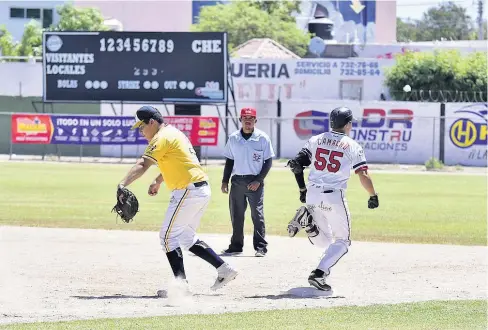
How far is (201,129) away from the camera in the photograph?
40.2m

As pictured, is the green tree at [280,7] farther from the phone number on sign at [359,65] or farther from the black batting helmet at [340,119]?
the black batting helmet at [340,119]

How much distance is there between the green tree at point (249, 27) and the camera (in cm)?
7425

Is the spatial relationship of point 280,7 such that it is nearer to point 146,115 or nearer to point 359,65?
point 359,65

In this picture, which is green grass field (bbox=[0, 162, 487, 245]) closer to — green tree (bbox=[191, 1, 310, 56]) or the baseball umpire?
the baseball umpire

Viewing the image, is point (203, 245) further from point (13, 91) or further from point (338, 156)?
point (13, 91)

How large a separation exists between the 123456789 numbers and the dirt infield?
23287mm

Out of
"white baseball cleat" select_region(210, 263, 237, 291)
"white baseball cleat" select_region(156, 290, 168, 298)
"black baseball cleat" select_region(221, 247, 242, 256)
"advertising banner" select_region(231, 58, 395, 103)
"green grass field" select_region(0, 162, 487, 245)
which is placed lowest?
"green grass field" select_region(0, 162, 487, 245)

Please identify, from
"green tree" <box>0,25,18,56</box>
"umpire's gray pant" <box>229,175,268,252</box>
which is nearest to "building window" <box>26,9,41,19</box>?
"green tree" <box>0,25,18,56</box>

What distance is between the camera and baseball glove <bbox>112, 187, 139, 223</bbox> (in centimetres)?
999

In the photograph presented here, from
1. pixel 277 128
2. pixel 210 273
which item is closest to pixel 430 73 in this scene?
pixel 277 128

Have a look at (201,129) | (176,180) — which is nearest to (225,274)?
(176,180)

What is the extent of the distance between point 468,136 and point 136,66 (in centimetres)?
1350

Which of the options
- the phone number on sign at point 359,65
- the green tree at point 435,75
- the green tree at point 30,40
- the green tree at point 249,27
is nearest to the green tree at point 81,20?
Answer: the green tree at point 30,40

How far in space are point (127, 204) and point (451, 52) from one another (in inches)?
1779
